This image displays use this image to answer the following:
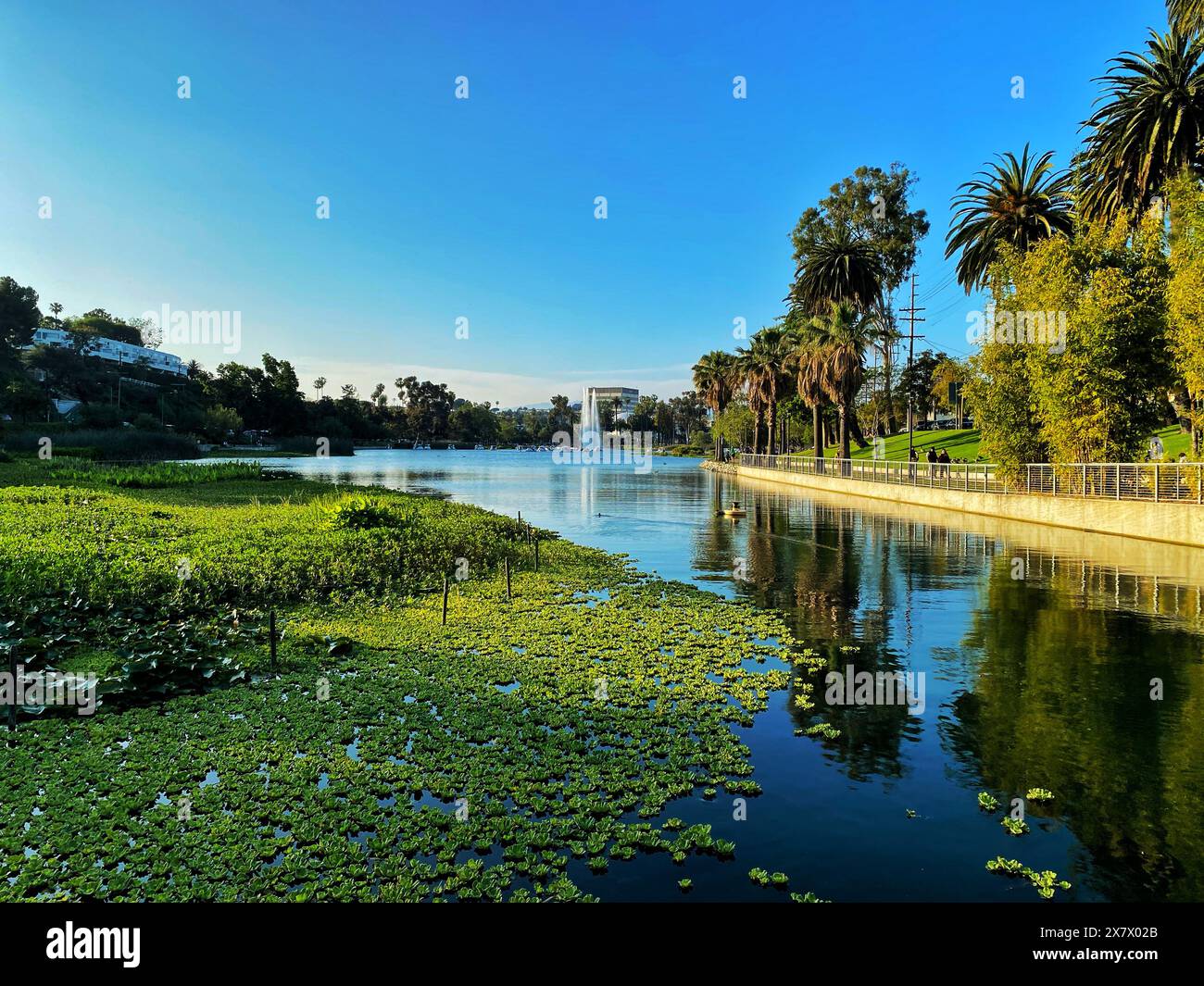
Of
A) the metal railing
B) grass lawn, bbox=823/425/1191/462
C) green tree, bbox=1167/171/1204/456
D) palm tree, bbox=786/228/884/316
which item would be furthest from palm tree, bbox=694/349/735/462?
green tree, bbox=1167/171/1204/456

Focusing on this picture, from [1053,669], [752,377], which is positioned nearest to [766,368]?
[752,377]

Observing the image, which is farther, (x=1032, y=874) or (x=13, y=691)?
(x=13, y=691)

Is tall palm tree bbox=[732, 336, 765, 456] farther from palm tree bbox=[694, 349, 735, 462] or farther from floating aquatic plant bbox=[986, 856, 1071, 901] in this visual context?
floating aquatic plant bbox=[986, 856, 1071, 901]

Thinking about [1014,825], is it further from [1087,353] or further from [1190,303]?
[1087,353]

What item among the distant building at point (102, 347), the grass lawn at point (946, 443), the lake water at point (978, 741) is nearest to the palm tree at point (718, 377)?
the grass lawn at point (946, 443)

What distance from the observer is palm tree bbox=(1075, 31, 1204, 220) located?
37.6 metres

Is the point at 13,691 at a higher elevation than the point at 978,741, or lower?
higher

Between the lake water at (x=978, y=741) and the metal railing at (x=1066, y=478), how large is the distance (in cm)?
A: 325

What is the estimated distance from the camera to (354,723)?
998 cm

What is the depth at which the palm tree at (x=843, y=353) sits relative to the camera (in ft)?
198

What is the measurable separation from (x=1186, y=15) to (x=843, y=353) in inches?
1127

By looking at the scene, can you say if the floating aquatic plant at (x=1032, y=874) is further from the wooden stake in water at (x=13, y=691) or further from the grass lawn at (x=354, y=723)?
the wooden stake in water at (x=13, y=691)
